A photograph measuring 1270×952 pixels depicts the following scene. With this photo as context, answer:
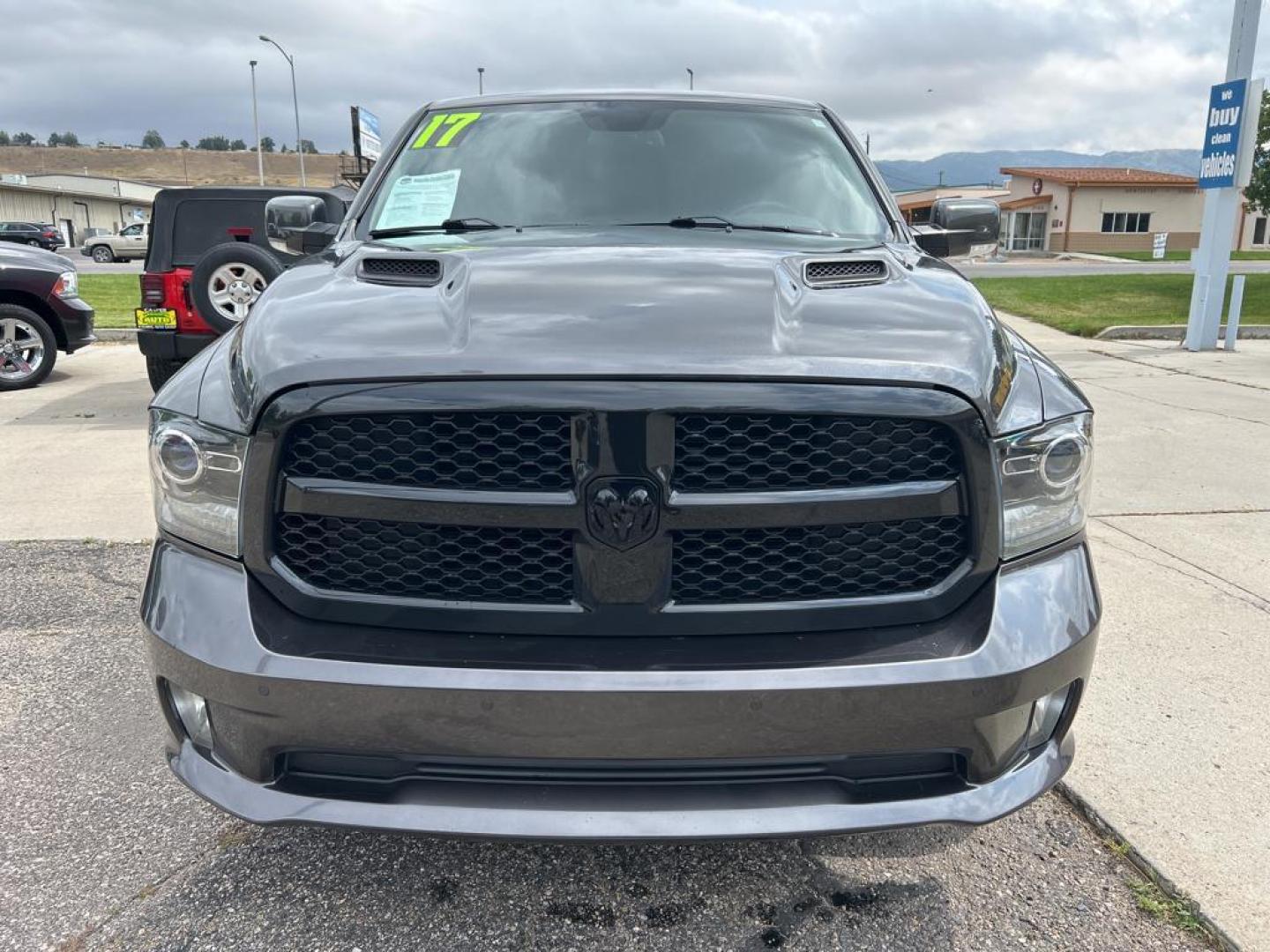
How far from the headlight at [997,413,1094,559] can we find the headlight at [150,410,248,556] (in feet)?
4.69

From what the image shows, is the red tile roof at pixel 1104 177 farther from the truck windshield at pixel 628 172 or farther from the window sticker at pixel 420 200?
the window sticker at pixel 420 200

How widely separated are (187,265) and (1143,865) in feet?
24.2

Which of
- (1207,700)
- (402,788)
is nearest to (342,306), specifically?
(402,788)

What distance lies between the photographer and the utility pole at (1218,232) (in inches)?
448

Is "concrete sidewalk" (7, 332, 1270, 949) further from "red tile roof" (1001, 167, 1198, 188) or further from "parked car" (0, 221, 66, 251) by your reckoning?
"red tile roof" (1001, 167, 1198, 188)

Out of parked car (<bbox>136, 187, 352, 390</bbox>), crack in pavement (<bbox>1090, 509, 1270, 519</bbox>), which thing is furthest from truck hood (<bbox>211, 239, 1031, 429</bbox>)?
parked car (<bbox>136, 187, 352, 390</bbox>)

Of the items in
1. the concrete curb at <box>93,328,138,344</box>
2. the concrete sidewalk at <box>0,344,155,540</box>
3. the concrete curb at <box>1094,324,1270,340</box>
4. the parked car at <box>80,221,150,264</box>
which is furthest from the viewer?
the parked car at <box>80,221,150,264</box>

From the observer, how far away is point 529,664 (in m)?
1.71

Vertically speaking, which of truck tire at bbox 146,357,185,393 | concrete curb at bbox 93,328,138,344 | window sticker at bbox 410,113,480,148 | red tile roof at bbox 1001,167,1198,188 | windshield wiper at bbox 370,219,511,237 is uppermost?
red tile roof at bbox 1001,167,1198,188

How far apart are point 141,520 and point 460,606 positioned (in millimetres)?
3863

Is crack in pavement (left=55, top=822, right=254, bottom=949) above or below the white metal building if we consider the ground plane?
below

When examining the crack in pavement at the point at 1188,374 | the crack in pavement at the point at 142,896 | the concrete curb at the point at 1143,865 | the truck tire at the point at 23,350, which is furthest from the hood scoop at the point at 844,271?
the truck tire at the point at 23,350

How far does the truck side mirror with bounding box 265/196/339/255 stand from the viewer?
3244 millimetres

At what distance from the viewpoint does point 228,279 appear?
6.50m
